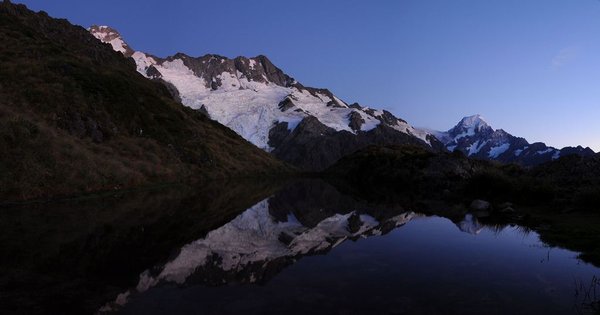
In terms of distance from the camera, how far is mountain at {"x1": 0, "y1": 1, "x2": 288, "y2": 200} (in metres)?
43.2

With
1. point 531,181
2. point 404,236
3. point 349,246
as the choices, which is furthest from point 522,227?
point 531,181

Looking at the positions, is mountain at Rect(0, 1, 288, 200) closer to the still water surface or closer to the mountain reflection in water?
the still water surface

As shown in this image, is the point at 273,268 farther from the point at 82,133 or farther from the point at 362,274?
the point at 82,133

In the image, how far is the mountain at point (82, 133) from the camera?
43.2 meters

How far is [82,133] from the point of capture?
2549 inches

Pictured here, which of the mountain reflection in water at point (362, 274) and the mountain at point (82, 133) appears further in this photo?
the mountain at point (82, 133)

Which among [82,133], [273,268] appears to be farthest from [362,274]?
[82,133]

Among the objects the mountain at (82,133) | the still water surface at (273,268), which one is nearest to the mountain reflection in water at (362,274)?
the still water surface at (273,268)

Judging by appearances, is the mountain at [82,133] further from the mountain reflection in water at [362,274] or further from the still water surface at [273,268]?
the mountain reflection in water at [362,274]

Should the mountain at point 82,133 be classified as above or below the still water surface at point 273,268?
above

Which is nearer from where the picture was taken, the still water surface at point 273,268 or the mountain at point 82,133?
the still water surface at point 273,268

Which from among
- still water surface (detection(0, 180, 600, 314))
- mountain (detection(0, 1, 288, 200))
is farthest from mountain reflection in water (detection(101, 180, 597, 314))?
mountain (detection(0, 1, 288, 200))

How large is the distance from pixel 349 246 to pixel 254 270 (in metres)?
7.54

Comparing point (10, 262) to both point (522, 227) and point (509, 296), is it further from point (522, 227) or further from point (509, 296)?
point (522, 227)
